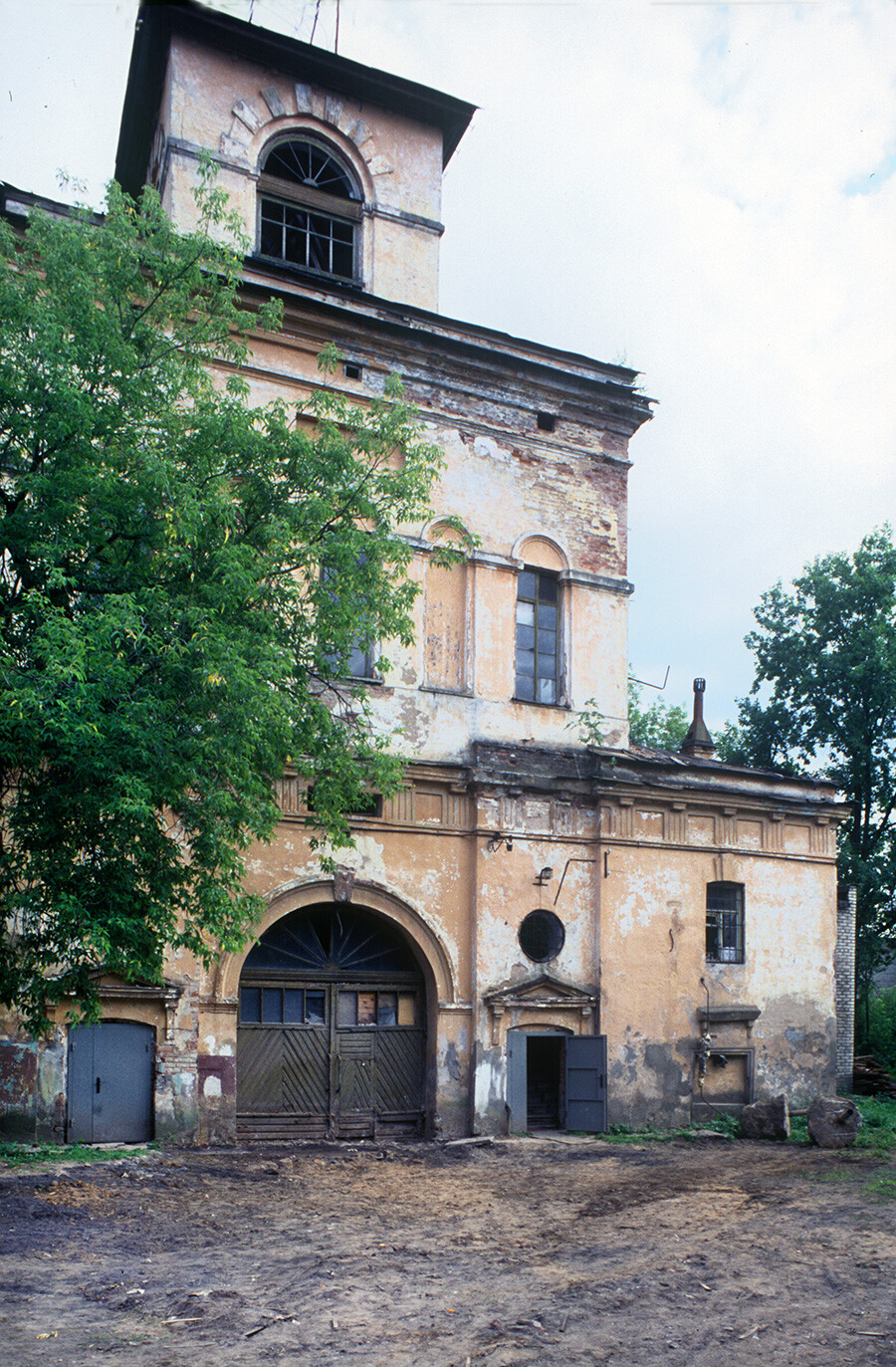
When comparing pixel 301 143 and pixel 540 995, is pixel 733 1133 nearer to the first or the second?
pixel 540 995

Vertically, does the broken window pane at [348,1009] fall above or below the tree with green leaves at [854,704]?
below

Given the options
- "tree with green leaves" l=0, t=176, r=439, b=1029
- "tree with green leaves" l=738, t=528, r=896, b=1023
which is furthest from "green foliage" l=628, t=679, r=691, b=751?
"tree with green leaves" l=0, t=176, r=439, b=1029

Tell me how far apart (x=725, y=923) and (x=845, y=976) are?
629cm

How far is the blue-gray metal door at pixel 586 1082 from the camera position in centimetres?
1582

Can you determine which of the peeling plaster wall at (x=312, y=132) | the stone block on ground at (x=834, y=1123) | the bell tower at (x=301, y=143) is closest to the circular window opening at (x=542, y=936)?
the stone block on ground at (x=834, y=1123)

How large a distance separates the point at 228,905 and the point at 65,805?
5.45 ft

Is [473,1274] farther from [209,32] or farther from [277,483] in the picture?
[209,32]

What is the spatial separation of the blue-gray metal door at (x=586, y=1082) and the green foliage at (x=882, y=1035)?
10068 mm

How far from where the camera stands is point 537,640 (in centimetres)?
1733

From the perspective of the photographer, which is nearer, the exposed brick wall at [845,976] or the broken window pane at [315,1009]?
the broken window pane at [315,1009]

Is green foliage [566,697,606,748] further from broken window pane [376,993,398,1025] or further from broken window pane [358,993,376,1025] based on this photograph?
broken window pane [358,993,376,1025]

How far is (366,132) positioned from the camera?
18.3m

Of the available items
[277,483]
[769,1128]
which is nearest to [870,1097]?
[769,1128]

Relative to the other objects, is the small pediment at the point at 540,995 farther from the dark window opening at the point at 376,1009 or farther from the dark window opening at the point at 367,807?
the dark window opening at the point at 367,807
